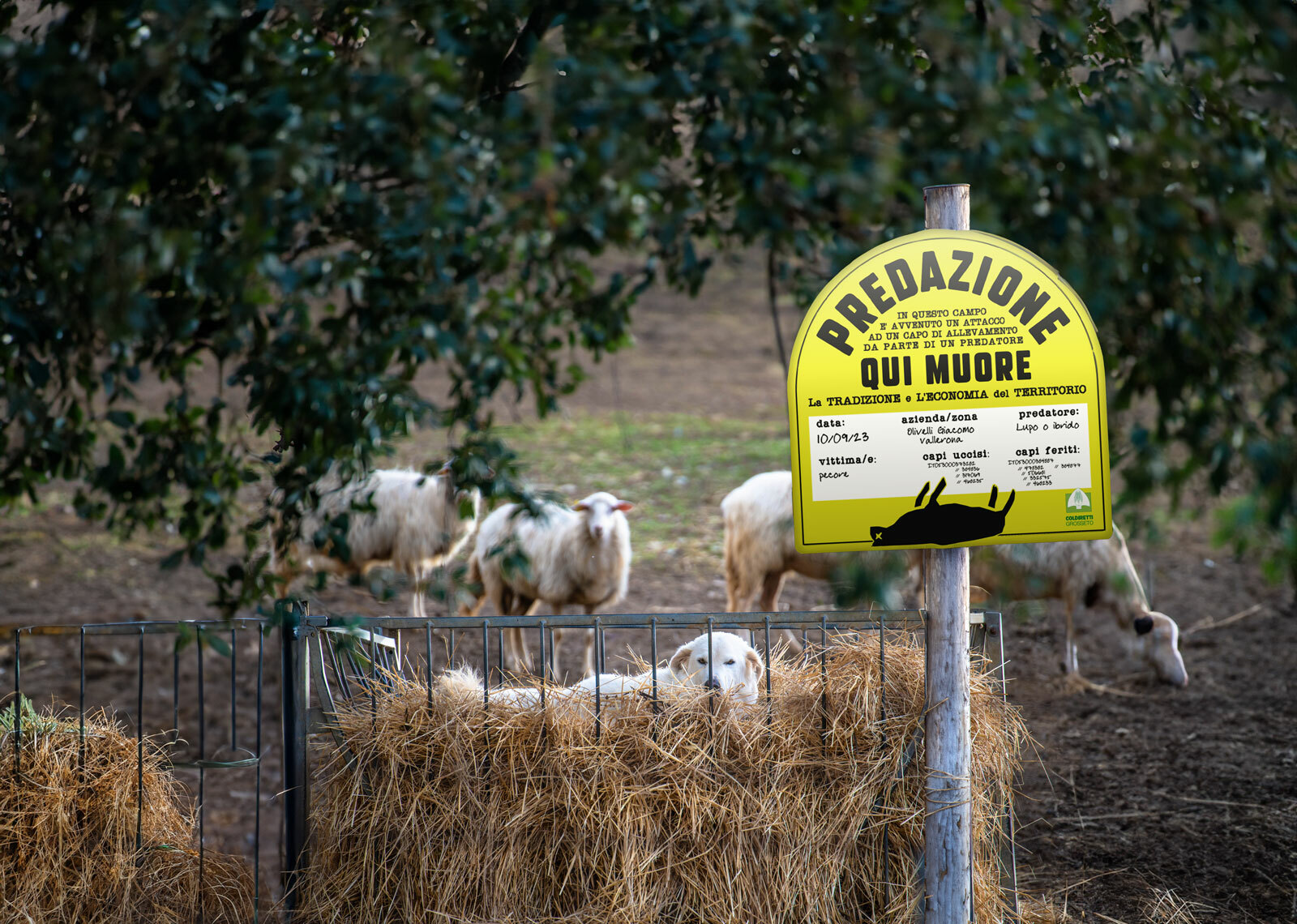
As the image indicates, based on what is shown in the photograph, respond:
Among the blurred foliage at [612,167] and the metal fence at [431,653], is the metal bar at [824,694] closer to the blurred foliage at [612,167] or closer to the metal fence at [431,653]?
the metal fence at [431,653]

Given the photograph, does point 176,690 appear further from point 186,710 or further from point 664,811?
point 186,710

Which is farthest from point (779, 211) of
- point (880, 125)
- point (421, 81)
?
point (421, 81)

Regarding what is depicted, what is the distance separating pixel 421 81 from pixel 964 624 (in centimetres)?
190

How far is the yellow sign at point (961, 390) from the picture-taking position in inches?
104

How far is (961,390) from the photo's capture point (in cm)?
265

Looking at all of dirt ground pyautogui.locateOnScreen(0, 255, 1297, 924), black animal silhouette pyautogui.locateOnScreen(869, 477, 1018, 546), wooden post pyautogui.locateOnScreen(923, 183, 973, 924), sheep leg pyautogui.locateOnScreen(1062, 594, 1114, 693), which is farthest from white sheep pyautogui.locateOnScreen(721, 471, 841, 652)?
black animal silhouette pyautogui.locateOnScreen(869, 477, 1018, 546)

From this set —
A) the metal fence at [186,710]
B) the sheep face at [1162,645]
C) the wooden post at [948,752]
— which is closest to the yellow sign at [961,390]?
the wooden post at [948,752]

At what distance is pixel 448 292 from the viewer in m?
2.34

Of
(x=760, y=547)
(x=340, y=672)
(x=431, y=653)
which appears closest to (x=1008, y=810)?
(x=431, y=653)

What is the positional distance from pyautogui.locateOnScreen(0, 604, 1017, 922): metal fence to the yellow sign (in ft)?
1.89

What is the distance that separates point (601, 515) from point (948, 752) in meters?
4.50

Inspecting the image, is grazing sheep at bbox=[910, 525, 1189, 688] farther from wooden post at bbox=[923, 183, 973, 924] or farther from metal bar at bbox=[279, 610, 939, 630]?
wooden post at bbox=[923, 183, 973, 924]

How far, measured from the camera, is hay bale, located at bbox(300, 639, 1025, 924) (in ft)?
10.2

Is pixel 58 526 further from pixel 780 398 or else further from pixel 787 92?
pixel 787 92
